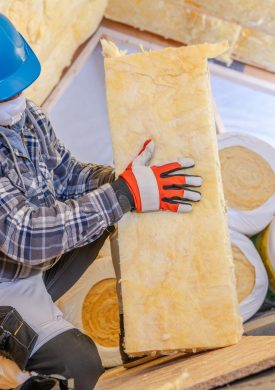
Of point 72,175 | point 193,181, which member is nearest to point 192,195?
point 193,181

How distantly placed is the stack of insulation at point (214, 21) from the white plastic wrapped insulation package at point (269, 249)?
1001 millimetres

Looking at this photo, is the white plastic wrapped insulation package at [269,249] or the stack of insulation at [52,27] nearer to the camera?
the stack of insulation at [52,27]

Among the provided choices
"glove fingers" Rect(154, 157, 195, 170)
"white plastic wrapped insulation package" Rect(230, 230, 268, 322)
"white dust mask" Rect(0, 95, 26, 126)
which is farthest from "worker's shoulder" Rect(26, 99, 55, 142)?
"white plastic wrapped insulation package" Rect(230, 230, 268, 322)

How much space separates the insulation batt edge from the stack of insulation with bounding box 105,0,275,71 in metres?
1.00

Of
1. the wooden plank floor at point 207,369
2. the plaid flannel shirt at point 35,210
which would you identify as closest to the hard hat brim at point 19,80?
the plaid flannel shirt at point 35,210

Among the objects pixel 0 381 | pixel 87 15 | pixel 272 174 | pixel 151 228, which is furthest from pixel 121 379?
pixel 87 15

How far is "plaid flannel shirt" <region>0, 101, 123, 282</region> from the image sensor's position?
1.38 meters

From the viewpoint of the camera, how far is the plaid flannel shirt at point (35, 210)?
138 centimetres

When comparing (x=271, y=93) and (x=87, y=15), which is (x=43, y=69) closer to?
(x=87, y=15)

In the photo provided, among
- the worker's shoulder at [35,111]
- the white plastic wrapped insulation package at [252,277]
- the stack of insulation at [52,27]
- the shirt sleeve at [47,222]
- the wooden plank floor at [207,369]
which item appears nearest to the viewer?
the wooden plank floor at [207,369]

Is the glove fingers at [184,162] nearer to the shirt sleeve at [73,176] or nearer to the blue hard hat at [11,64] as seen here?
the shirt sleeve at [73,176]

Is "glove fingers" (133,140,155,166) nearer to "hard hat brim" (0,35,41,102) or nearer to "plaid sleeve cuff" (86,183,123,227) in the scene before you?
"plaid sleeve cuff" (86,183,123,227)

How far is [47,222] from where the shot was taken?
139cm

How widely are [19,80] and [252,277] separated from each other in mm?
1446
